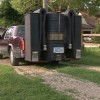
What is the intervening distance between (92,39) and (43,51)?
26357 mm

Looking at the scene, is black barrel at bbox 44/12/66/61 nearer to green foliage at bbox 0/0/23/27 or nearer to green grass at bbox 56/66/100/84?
green grass at bbox 56/66/100/84

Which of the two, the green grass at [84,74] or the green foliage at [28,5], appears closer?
the green grass at [84,74]

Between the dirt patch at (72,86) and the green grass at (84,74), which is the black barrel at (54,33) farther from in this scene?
the dirt patch at (72,86)

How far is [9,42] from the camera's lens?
16.9 m

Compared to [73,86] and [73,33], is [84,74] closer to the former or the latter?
[73,86]

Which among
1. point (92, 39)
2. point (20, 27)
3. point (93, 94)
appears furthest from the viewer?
point (92, 39)

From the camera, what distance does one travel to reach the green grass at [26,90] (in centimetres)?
877

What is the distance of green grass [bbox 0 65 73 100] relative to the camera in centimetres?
877

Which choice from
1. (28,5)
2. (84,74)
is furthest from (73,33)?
(28,5)

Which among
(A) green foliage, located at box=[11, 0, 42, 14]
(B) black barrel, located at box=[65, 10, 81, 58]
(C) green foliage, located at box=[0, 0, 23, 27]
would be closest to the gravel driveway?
(B) black barrel, located at box=[65, 10, 81, 58]

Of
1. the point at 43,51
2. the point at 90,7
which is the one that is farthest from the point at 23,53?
the point at 90,7

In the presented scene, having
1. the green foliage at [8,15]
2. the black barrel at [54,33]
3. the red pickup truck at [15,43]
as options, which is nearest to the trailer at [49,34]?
the black barrel at [54,33]

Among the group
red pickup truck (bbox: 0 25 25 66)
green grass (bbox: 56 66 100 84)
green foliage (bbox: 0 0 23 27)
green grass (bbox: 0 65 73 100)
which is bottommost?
green grass (bbox: 56 66 100 84)

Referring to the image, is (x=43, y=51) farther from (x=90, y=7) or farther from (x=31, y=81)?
(x=90, y=7)
